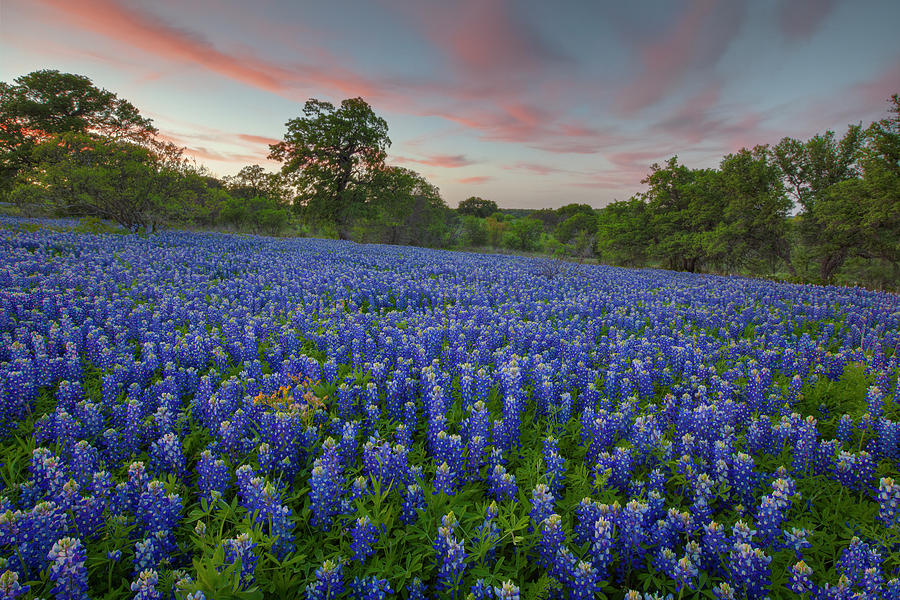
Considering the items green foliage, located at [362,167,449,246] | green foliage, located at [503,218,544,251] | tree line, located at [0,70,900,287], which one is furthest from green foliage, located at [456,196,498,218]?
tree line, located at [0,70,900,287]

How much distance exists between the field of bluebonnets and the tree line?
13653 mm

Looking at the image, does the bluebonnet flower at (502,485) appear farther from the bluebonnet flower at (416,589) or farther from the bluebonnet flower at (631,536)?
the bluebonnet flower at (416,589)

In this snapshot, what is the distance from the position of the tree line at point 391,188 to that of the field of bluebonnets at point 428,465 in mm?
13653

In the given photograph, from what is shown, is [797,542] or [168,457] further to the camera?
[168,457]

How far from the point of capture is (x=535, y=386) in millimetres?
3885

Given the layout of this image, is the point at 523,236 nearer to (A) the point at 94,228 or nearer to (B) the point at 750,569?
(A) the point at 94,228

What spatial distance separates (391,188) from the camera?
38094 millimetres

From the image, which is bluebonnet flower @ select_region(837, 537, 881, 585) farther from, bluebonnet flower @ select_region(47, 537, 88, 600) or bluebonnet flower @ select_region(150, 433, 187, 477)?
bluebonnet flower @ select_region(150, 433, 187, 477)

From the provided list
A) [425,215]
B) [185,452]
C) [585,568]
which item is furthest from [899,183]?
[425,215]

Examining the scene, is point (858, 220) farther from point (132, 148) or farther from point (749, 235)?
point (132, 148)

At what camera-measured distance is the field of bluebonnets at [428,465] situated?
187cm

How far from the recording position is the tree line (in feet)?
51.8

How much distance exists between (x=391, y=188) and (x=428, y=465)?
124ft

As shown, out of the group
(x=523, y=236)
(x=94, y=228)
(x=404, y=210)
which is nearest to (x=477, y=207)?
(x=523, y=236)
